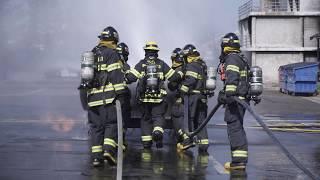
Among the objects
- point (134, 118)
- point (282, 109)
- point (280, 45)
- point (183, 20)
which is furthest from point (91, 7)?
point (134, 118)

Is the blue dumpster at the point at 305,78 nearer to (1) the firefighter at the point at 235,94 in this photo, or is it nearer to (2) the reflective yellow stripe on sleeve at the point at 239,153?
(1) the firefighter at the point at 235,94

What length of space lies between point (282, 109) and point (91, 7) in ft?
86.0

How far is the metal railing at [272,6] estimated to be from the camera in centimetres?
3425

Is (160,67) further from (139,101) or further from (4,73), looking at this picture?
(4,73)

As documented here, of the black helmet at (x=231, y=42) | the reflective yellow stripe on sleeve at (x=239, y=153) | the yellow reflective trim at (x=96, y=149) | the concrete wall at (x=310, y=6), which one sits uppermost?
the concrete wall at (x=310, y=6)

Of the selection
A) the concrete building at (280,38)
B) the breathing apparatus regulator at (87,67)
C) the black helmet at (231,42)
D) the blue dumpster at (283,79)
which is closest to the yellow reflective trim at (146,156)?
the breathing apparatus regulator at (87,67)

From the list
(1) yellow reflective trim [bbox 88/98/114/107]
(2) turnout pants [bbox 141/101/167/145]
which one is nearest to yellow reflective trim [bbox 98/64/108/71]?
(1) yellow reflective trim [bbox 88/98/114/107]

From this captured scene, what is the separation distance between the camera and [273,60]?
33.0 metres

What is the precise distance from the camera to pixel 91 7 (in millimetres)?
43406

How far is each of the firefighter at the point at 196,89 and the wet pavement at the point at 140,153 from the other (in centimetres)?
30

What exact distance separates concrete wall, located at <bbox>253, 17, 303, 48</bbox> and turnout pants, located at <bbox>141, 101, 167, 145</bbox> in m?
23.5

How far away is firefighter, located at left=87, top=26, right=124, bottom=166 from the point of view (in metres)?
8.33

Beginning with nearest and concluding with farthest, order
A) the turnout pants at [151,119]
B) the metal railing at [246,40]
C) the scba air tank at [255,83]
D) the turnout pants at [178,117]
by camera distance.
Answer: the scba air tank at [255,83]
the turnout pants at [151,119]
the turnout pants at [178,117]
the metal railing at [246,40]

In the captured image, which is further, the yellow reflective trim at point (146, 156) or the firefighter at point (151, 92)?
the firefighter at point (151, 92)
